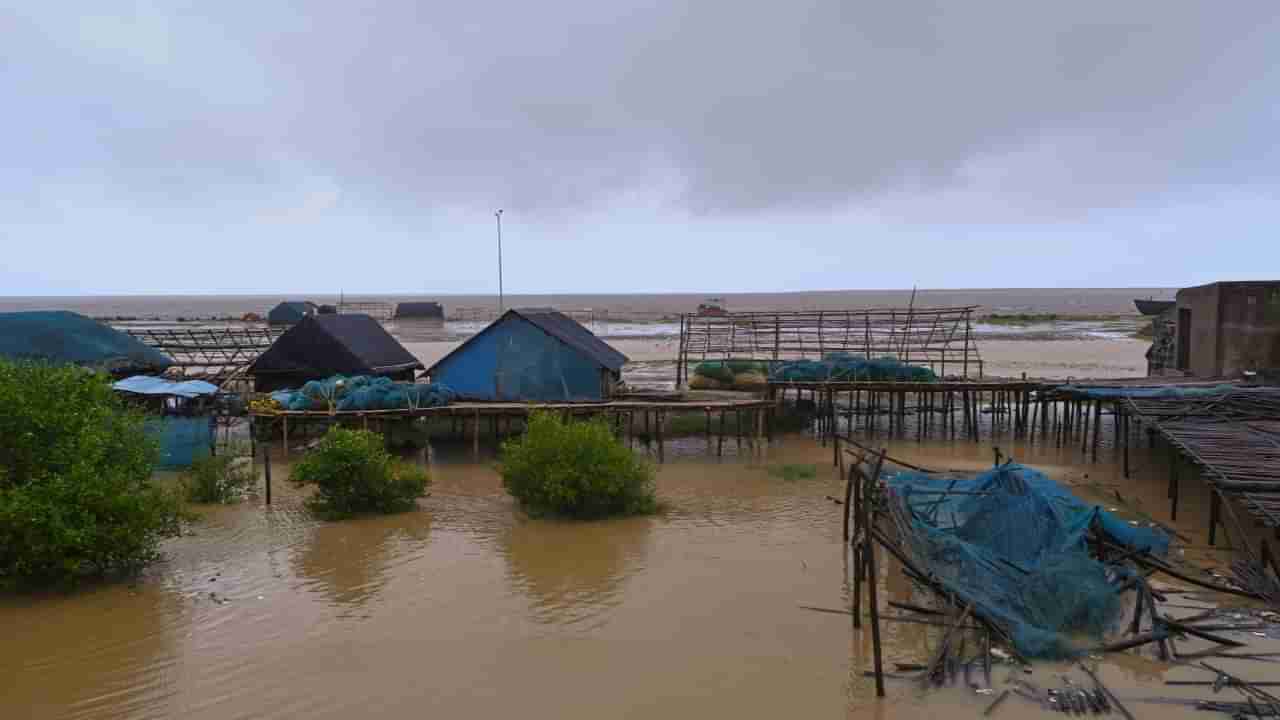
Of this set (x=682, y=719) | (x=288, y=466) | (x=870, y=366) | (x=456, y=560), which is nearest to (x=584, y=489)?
(x=456, y=560)

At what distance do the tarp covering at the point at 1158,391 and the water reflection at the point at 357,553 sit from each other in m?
12.3

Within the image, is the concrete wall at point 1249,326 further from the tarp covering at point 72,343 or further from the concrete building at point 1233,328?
the tarp covering at point 72,343

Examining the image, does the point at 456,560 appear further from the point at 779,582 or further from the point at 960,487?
the point at 960,487

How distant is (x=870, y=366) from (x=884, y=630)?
11.6 metres

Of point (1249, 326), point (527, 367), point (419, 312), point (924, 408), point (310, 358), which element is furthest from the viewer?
point (419, 312)

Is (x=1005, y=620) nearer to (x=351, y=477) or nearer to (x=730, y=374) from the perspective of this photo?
(x=351, y=477)

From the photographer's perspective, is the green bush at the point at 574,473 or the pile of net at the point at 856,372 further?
the pile of net at the point at 856,372

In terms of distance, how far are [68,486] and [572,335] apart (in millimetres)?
12190

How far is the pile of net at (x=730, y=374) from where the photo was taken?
22.4 m

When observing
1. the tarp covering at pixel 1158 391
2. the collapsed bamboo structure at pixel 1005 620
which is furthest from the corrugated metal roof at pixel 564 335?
the collapsed bamboo structure at pixel 1005 620

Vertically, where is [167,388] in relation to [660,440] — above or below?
above

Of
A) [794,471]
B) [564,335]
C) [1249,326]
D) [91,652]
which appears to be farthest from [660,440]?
[1249,326]

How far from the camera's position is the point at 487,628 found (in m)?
9.59

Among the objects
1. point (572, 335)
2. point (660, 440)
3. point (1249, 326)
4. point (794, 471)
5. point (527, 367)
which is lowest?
point (794, 471)
